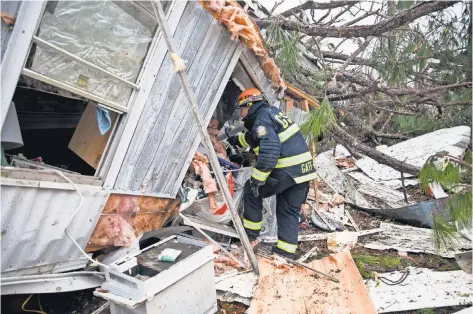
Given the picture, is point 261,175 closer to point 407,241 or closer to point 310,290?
point 310,290

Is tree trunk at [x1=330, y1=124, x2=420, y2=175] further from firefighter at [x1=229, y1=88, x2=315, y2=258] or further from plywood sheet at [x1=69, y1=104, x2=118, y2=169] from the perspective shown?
plywood sheet at [x1=69, y1=104, x2=118, y2=169]

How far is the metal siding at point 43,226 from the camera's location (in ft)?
8.30

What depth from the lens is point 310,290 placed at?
12.0 feet

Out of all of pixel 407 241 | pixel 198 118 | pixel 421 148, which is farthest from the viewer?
pixel 421 148

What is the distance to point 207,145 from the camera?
318 centimetres

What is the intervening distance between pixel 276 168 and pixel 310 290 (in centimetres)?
132

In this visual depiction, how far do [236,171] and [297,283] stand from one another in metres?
1.45

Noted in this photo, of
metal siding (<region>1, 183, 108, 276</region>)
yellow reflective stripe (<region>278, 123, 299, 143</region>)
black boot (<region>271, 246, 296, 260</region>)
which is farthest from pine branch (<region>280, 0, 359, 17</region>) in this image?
metal siding (<region>1, 183, 108, 276</region>)

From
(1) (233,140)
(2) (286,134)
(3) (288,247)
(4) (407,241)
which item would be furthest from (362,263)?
(1) (233,140)

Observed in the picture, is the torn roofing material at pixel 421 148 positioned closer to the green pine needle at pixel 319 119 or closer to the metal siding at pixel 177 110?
the green pine needle at pixel 319 119

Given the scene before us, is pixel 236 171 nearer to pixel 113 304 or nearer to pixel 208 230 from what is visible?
pixel 208 230

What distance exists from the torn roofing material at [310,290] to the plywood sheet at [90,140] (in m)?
1.94

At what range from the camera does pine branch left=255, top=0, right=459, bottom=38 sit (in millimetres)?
3814

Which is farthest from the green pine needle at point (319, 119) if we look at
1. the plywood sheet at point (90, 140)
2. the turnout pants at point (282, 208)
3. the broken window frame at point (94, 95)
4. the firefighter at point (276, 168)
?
the plywood sheet at point (90, 140)
